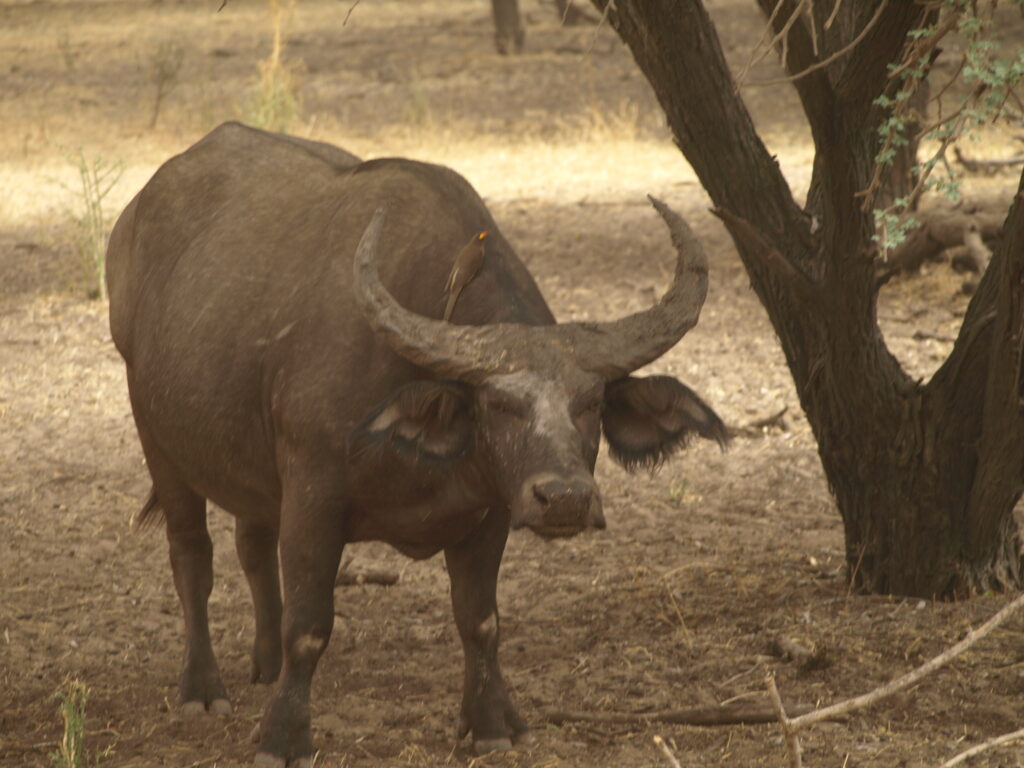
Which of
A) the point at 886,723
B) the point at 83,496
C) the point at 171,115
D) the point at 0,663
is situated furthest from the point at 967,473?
the point at 171,115

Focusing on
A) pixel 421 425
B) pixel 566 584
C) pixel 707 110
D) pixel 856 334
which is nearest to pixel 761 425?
pixel 566 584

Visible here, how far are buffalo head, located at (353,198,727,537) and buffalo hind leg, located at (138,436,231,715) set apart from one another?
1503 mm

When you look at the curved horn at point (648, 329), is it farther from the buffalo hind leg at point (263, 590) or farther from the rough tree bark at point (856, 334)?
the buffalo hind leg at point (263, 590)

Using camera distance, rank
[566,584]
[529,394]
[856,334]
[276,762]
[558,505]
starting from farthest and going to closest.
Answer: [566,584] < [856,334] < [276,762] < [529,394] < [558,505]

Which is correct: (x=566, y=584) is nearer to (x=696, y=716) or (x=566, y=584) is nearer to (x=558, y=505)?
(x=696, y=716)

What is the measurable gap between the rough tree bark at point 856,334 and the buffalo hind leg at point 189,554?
7.52ft

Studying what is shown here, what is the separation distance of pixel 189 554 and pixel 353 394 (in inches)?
56.4

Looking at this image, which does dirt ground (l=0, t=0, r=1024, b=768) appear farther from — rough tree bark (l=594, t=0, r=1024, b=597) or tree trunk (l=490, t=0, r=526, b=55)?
tree trunk (l=490, t=0, r=526, b=55)

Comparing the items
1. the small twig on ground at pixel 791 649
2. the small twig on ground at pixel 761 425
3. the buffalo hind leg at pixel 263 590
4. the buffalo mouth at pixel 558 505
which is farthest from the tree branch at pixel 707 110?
the small twig on ground at pixel 761 425

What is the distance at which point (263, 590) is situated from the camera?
5695 millimetres

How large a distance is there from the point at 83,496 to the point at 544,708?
312cm

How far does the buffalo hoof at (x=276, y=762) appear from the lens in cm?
467

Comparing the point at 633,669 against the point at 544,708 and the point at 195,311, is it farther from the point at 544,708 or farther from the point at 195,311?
the point at 195,311

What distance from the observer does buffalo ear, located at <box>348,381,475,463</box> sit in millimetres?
4270
